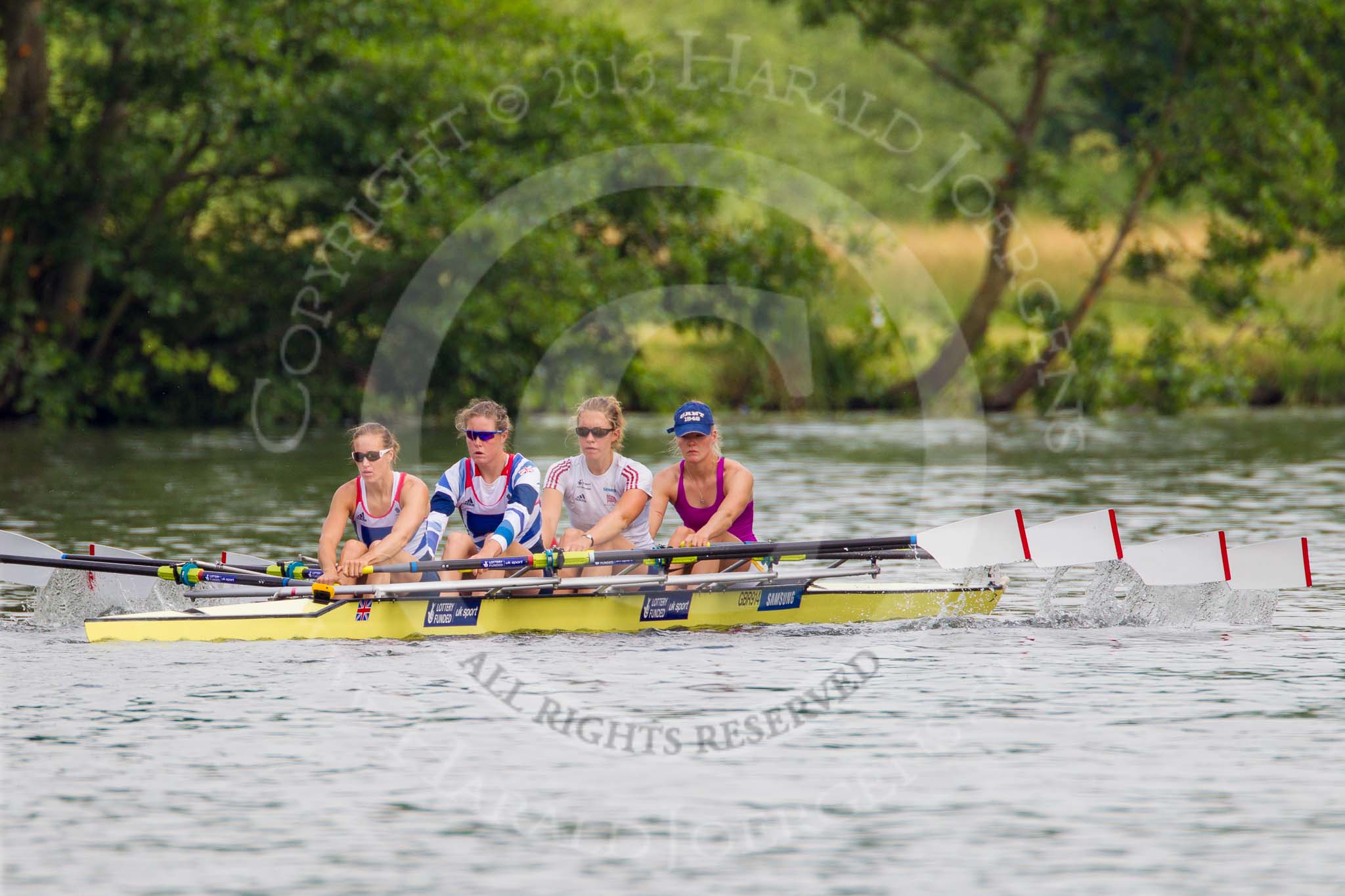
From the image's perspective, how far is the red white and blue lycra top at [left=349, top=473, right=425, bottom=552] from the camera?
11.5 m

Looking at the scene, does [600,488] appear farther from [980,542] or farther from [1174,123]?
[1174,123]

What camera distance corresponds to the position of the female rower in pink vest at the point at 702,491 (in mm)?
11719

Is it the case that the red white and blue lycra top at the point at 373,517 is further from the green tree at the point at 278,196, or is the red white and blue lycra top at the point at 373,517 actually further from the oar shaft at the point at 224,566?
the green tree at the point at 278,196

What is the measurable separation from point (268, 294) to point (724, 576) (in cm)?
2108

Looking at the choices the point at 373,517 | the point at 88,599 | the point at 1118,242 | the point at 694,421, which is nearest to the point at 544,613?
the point at 373,517

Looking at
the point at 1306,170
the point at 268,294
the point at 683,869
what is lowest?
the point at 683,869

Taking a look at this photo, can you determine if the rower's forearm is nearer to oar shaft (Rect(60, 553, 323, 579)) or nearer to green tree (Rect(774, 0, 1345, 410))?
oar shaft (Rect(60, 553, 323, 579))

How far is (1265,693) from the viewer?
9508 millimetres

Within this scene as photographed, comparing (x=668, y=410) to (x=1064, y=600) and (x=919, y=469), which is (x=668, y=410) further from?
(x=1064, y=600)

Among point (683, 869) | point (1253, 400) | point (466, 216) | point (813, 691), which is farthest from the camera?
point (1253, 400)

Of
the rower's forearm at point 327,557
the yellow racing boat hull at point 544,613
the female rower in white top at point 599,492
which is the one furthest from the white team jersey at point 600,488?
the rower's forearm at point 327,557

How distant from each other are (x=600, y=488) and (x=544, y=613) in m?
0.97

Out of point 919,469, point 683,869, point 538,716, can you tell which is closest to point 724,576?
point 538,716

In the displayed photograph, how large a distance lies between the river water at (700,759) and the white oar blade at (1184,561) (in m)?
0.39
